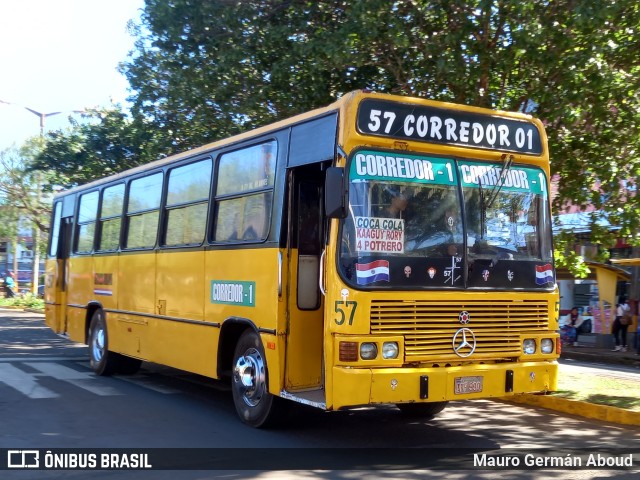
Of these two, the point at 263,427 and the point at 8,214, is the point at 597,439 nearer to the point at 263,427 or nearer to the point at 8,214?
the point at 263,427

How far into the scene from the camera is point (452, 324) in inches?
281

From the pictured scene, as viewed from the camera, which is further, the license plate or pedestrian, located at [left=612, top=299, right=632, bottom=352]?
pedestrian, located at [left=612, top=299, right=632, bottom=352]

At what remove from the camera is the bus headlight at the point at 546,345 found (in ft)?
25.0

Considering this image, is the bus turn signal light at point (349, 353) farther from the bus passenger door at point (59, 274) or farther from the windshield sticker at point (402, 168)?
the bus passenger door at point (59, 274)

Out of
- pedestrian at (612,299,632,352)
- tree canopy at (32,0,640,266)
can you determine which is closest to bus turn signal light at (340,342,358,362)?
tree canopy at (32,0,640,266)

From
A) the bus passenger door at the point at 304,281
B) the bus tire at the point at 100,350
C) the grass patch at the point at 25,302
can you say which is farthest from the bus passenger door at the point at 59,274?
the grass patch at the point at 25,302

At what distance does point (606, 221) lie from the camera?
1180cm

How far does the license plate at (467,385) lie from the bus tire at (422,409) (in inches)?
75.9

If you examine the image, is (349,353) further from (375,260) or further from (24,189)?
(24,189)

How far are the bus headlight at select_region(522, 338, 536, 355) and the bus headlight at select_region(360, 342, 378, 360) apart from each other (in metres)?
1.71

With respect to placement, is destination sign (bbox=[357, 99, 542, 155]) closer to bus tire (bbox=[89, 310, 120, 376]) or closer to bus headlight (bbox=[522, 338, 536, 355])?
bus headlight (bbox=[522, 338, 536, 355])

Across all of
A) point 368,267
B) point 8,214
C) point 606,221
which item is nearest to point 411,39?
point 606,221

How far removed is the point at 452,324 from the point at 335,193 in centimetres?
171

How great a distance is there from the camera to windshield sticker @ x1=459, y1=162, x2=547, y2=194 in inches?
294
